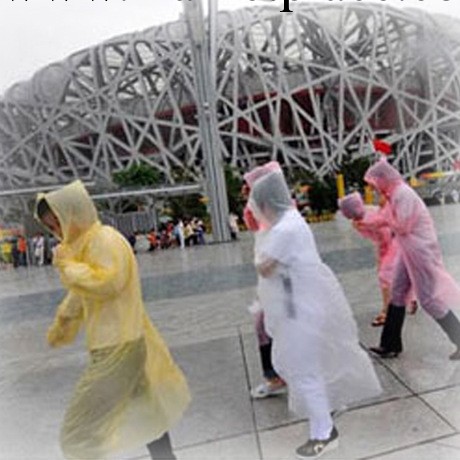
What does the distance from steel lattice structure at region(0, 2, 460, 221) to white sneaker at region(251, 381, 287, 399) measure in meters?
39.1

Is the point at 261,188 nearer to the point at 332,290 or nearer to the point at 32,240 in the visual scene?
the point at 332,290

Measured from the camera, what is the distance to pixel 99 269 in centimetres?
238

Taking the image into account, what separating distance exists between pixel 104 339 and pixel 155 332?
25 centimetres

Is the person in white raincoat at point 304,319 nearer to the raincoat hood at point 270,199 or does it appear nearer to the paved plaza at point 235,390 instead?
the raincoat hood at point 270,199

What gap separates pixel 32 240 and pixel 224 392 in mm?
14589

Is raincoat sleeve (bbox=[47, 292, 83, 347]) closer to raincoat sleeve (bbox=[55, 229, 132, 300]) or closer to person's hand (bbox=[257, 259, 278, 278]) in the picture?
raincoat sleeve (bbox=[55, 229, 132, 300])

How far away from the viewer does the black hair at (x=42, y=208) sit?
2438mm

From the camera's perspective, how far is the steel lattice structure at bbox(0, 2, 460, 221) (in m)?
43.4

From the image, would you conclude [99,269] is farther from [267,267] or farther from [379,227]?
[379,227]

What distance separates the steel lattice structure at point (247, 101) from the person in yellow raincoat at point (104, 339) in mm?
40044

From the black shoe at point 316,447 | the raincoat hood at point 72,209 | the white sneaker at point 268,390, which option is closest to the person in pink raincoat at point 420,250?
the white sneaker at point 268,390

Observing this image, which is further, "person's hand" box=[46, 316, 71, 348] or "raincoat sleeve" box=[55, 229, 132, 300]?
"person's hand" box=[46, 316, 71, 348]

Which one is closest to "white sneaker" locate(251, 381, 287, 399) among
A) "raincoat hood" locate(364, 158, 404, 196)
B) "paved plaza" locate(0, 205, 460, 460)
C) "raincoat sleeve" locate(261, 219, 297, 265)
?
"paved plaza" locate(0, 205, 460, 460)

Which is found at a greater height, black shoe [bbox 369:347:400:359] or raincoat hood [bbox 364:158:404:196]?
raincoat hood [bbox 364:158:404:196]
